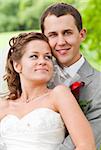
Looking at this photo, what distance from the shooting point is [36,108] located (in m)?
3.04

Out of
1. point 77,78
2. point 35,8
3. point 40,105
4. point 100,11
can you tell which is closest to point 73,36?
point 77,78

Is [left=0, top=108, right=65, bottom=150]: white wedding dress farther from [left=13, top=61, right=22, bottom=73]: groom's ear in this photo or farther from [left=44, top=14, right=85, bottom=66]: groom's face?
[left=44, top=14, right=85, bottom=66]: groom's face

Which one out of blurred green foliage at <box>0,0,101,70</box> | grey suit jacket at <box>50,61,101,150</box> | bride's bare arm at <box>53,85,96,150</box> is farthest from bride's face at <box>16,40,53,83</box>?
blurred green foliage at <box>0,0,101,70</box>

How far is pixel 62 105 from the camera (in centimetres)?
293

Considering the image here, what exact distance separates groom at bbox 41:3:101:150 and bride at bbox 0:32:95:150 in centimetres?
15

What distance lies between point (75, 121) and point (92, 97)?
0.29 meters

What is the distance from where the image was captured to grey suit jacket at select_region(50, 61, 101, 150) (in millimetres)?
3045

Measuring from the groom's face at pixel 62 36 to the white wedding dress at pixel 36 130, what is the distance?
39cm

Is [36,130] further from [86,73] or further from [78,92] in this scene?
[86,73]

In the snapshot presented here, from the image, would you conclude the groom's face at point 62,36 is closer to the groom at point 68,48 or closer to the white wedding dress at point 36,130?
the groom at point 68,48

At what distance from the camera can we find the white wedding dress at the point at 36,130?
2.98 meters

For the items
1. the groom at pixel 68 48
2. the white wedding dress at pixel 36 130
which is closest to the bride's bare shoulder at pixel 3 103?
the white wedding dress at pixel 36 130

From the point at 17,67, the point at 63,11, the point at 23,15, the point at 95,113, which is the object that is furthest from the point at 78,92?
the point at 23,15

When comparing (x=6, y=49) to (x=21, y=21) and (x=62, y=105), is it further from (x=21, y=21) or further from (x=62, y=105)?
(x=21, y=21)
